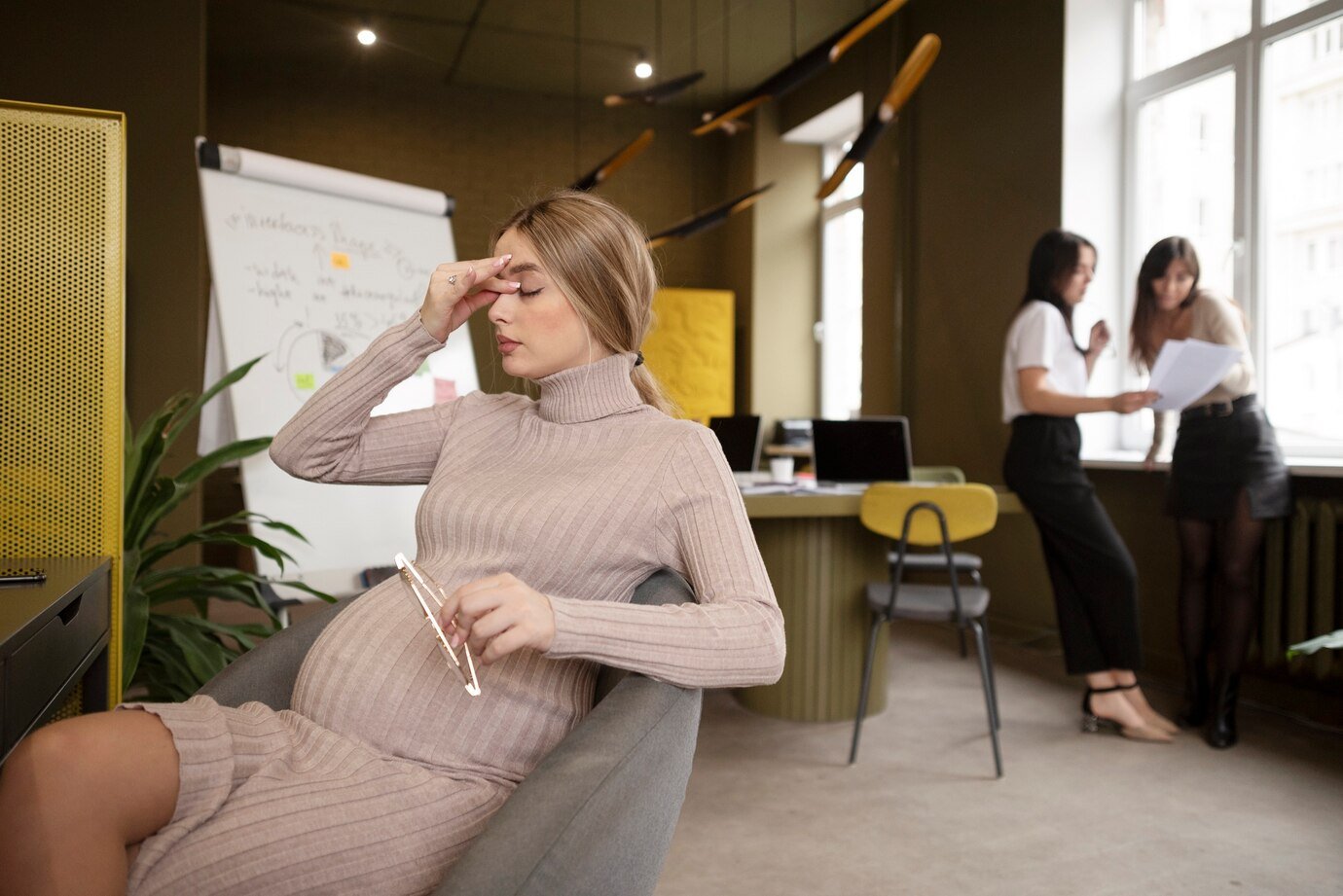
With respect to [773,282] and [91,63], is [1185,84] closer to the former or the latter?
[773,282]

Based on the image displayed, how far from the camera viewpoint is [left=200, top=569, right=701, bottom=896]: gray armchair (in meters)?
0.80

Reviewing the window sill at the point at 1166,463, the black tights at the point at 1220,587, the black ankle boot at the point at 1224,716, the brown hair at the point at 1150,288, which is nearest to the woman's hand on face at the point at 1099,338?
the brown hair at the point at 1150,288

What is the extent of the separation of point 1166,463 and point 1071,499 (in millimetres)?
827

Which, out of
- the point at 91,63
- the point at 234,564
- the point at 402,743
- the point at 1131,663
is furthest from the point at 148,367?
the point at 1131,663

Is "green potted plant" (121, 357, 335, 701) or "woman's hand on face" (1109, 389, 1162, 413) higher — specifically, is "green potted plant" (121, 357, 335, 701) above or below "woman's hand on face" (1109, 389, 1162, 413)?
below

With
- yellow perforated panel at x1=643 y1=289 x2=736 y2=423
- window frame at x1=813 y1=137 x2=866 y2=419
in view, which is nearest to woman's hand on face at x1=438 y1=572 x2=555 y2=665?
yellow perforated panel at x1=643 y1=289 x2=736 y2=423

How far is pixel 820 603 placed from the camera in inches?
127

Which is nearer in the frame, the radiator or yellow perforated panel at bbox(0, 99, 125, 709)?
yellow perforated panel at bbox(0, 99, 125, 709)

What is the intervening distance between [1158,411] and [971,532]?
928 mm

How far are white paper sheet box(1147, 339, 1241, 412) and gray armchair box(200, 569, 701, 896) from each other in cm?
238

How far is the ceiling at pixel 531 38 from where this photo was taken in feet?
19.2

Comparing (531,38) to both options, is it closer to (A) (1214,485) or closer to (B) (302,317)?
(B) (302,317)

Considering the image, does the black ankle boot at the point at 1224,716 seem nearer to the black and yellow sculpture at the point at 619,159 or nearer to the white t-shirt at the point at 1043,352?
the white t-shirt at the point at 1043,352

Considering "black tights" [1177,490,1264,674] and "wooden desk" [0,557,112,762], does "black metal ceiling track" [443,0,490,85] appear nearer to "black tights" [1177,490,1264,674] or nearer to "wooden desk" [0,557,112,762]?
"black tights" [1177,490,1264,674]
